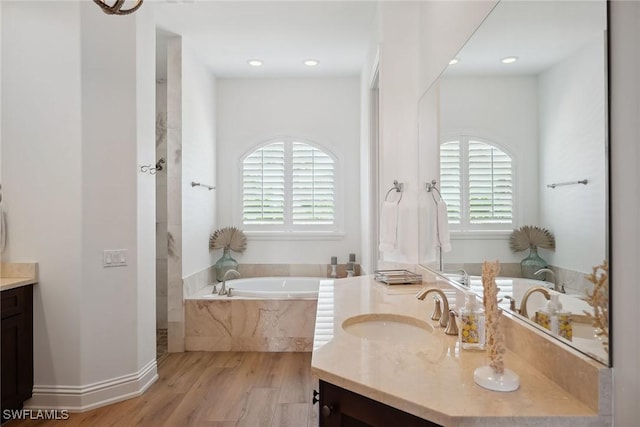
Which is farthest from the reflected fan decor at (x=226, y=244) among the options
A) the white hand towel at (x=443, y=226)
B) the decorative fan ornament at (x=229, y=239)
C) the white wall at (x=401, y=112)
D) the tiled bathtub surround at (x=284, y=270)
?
the white hand towel at (x=443, y=226)

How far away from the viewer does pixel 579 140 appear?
41.8 inches

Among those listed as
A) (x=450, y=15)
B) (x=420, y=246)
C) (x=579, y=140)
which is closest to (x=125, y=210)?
(x=420, y=246)

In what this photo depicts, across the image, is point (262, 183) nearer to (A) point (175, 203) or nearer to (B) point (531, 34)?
(A) point (175, 203)

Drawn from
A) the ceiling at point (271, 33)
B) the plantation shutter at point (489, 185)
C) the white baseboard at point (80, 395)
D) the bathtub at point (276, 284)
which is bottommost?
the white baseboard at point (80, 395)

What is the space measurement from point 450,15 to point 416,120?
2.52ft

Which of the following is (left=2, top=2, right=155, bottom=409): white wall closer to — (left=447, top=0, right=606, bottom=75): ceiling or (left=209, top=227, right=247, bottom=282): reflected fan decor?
(left=209, top=227, right=247, bottom=282): reflected fan decor

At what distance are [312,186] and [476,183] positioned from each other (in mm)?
3490

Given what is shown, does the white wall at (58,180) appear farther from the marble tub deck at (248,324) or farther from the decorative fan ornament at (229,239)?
the decorative fan ornament at (229,239)

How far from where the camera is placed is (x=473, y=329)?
52.9 inches

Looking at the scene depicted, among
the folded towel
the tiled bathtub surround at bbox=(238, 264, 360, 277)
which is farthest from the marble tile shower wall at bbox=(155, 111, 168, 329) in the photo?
the folded towel

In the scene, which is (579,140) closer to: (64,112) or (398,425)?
(398,425)

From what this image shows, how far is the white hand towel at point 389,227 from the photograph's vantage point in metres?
2.80

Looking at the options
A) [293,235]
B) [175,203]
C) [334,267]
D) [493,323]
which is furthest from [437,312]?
[293,235]

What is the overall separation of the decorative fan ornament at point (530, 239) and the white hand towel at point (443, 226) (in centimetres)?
70
